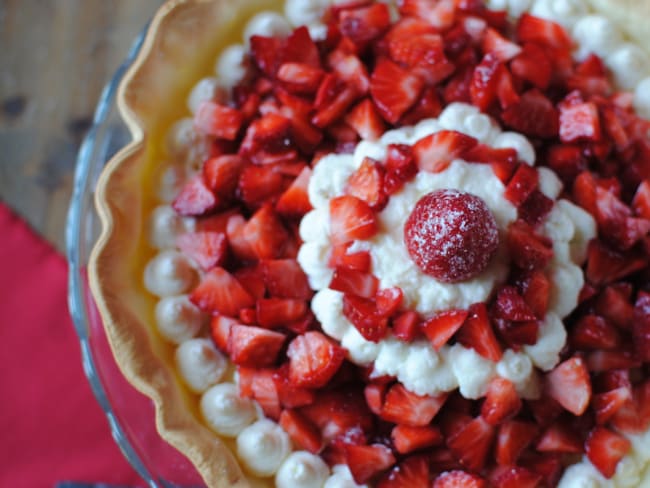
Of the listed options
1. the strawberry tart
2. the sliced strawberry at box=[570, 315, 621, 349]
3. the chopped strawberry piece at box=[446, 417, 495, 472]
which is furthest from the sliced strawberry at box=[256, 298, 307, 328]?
the sliced strawberry at box=[570, 315, 621, 349]

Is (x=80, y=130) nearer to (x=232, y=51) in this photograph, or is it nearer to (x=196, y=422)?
(x=232, y=51)

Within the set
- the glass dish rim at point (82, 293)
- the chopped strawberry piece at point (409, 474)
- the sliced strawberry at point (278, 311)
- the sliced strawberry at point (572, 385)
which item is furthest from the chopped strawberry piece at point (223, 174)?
the sliced strawberry at point (572, 385)

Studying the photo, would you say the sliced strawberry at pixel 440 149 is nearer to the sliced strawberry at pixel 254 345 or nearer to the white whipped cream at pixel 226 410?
the sliced strawberry at pixel 254 345

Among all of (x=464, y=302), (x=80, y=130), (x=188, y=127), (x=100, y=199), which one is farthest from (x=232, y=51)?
(x=464, y=302)

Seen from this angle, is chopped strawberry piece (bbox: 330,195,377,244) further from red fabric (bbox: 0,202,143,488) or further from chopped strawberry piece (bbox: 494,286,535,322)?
red fabric (bbox: 0,202,143,488)

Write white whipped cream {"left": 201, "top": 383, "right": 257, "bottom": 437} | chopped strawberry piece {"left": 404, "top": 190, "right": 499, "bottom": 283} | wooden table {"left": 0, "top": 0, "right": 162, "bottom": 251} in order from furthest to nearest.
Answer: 1. wooden table {"left": 0, "top": 0, "right": 162, "bottom": 251}
2. white whipped cream {"left": 201, "top": 383, "right": 257, "bottom": 437}
3. chopped strawberry piece {"left": 404, "top": 190, "right": 499, "bottom": 283}

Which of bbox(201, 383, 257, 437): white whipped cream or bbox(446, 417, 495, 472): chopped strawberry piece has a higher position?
bbox(201, 383, 257, 437): white whipped cream

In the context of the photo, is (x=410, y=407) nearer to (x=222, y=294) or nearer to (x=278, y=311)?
(x=278, y=311)
